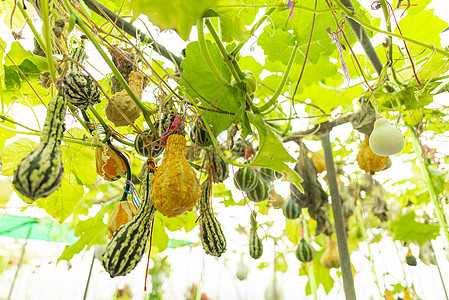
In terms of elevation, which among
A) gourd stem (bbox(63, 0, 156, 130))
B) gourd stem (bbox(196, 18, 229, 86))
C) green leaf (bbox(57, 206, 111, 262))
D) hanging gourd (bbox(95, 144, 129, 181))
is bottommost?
green leaf (bbox(57, 206, 111, 262))

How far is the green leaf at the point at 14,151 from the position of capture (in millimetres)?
891

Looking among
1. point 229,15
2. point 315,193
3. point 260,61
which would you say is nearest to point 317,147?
point 315,193

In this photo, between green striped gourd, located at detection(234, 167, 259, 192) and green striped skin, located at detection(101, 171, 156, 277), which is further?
green striped gourd, located at detection(234, 167, 259, 192)

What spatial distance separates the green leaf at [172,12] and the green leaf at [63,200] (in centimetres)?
63

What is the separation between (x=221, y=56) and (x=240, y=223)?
260cm

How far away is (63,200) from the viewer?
0.87 metres

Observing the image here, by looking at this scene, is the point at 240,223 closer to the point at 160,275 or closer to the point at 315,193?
the point at 160,275

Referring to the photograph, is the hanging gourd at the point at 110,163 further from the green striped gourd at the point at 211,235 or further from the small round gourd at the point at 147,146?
the green striped gourd at the point at 211,235

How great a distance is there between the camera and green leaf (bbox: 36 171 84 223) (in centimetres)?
86

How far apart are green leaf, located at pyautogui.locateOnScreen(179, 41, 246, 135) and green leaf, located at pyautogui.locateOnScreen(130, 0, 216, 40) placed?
23 centimetres

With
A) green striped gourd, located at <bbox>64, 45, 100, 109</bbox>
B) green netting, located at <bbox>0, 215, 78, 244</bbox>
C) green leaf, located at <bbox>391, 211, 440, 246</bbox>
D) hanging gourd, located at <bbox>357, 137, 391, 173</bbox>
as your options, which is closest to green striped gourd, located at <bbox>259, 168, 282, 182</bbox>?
hanging gourd, located at <bbox>357, 137, 391, 173</bbox>

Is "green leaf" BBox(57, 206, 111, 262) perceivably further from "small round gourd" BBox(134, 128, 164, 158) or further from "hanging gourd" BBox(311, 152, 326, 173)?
"hanging gourd" BBox(311, 152, 326, 173)

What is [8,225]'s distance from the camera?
3.34 metres

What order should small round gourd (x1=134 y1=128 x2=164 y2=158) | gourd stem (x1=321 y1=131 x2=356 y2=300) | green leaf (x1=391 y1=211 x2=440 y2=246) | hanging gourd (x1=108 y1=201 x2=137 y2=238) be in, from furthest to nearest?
green leaf (x1=391 y1=211 x2=440 y2=246) < gourd stem (x1=321 y1=131 x2=356 y2=300) < small round gourd (x1=134 y1=128 x2=164 y2=158) < hanging gourd (x1=108 y1=201 x2=137 y2=238)
